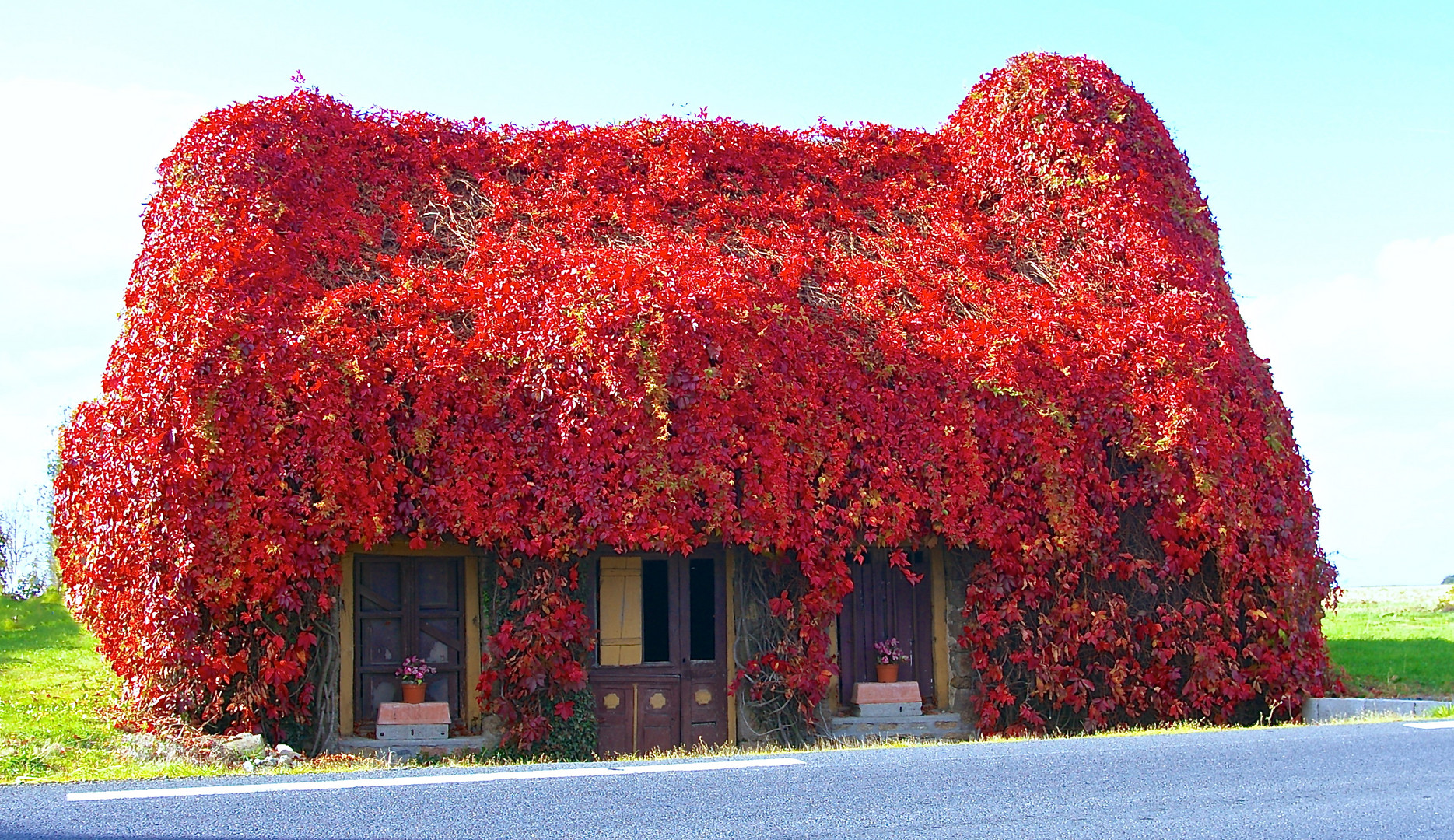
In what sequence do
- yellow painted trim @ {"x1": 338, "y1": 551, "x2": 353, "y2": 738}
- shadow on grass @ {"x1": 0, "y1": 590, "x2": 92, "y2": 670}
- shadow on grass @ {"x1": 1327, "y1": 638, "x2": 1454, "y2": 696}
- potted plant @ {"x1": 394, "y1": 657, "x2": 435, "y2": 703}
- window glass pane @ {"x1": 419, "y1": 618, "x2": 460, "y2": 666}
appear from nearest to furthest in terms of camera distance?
yellow painted trim @ {"x1": 338, "y1": 551, "x2": 353, "y2": 738} → potted plant @ {"x1": 394, "y1": 657, "x2": 435, "y2": 703} → window glass pane @ {"x1": 419, "y1": 618, "x2": 460, "y2": 666} → shadow on grass @ {"x1": 1327, "y1": 638, "x2": 1454, "y2": 696} → shadow on grass @ {"x1": 0, "y1": 590, "x2": 92, "y2": 670}

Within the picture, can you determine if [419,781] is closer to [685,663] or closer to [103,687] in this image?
[685,663]

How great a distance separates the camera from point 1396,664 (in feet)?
54.9

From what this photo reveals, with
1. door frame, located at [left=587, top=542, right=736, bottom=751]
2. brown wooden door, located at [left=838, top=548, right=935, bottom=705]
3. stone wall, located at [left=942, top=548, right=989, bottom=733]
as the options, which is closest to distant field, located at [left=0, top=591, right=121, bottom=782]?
door frame, located at [left=587, top=542, right=736, bottom=751]

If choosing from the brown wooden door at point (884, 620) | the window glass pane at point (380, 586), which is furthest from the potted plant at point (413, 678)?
the brown wooden door at point (884, 620)

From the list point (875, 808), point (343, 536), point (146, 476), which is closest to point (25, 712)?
point (146, 476)

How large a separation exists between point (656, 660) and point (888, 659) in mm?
2405

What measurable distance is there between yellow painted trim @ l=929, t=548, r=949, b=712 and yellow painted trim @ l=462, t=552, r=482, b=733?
15.7 feet

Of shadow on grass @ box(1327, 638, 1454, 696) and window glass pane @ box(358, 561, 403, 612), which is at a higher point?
window glass pane @ box(358, 561, 403, 612)

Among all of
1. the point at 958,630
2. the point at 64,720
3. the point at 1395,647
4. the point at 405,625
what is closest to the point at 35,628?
the point at 64,720

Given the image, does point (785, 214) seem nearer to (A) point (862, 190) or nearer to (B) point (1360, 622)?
(A) point (862, 190)

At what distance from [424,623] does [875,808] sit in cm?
712

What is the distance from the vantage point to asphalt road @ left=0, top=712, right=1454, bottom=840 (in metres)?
6.18

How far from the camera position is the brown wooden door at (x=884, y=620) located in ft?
45.1

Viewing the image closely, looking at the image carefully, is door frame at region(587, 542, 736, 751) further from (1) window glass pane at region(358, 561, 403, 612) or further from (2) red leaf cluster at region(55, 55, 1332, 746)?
(1) window glass pane at region(358, 561, 403, 612)
